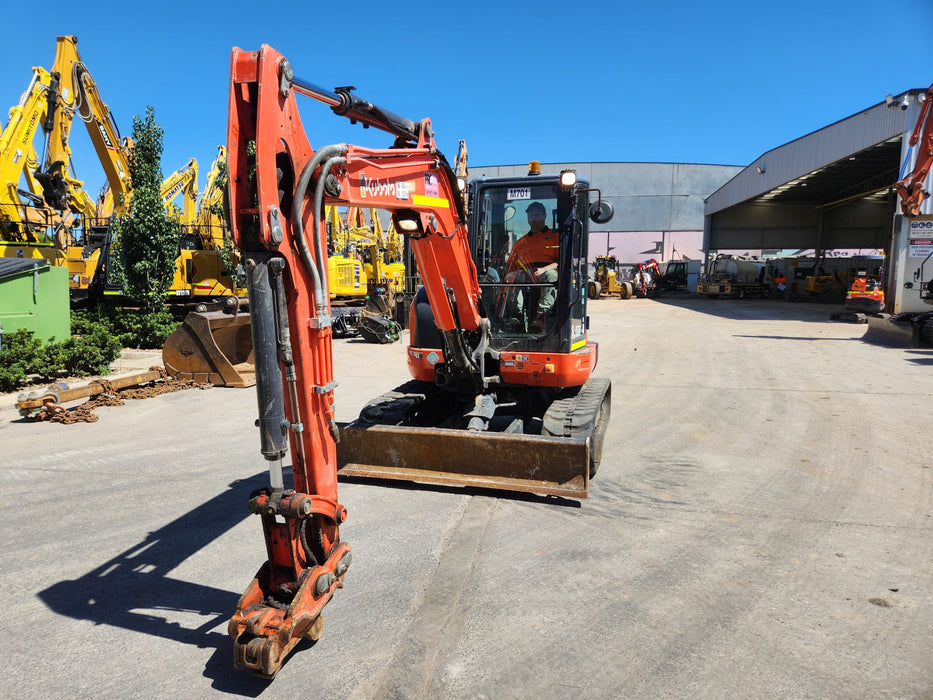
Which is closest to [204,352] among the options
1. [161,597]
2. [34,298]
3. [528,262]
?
[34,298]

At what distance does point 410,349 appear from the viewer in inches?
242

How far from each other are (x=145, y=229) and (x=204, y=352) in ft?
16.2

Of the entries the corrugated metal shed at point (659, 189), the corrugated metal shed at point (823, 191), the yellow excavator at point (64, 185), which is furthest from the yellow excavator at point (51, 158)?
the corrugated metal shed at point (659, 189)

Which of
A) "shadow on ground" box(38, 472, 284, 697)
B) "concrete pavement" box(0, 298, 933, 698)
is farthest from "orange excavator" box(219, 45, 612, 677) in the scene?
"shadow on ground" box(38, 472, 284, 697)

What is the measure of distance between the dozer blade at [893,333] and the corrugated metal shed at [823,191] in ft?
21.5

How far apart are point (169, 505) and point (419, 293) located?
3077mm

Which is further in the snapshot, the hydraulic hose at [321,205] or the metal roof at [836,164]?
the metal roof at [836,164]

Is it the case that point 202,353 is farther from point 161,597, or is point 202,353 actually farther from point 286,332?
point 286,332

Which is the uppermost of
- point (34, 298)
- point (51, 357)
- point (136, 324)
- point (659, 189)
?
point (659, 189)

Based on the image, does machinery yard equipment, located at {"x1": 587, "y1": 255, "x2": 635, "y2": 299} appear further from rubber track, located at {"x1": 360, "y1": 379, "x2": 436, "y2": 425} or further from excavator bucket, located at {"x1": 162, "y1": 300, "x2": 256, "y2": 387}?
rubber track, located at {"x1": 360, "y1": 379, "x2": 436, "y2": 425}

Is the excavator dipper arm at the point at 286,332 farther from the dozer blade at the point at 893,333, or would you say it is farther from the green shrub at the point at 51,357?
the dozer blade at the point at 893,333

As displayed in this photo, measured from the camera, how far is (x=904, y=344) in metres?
14.2

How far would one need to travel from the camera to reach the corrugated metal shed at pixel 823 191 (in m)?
20.8

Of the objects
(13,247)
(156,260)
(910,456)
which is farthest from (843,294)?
(13,247)
